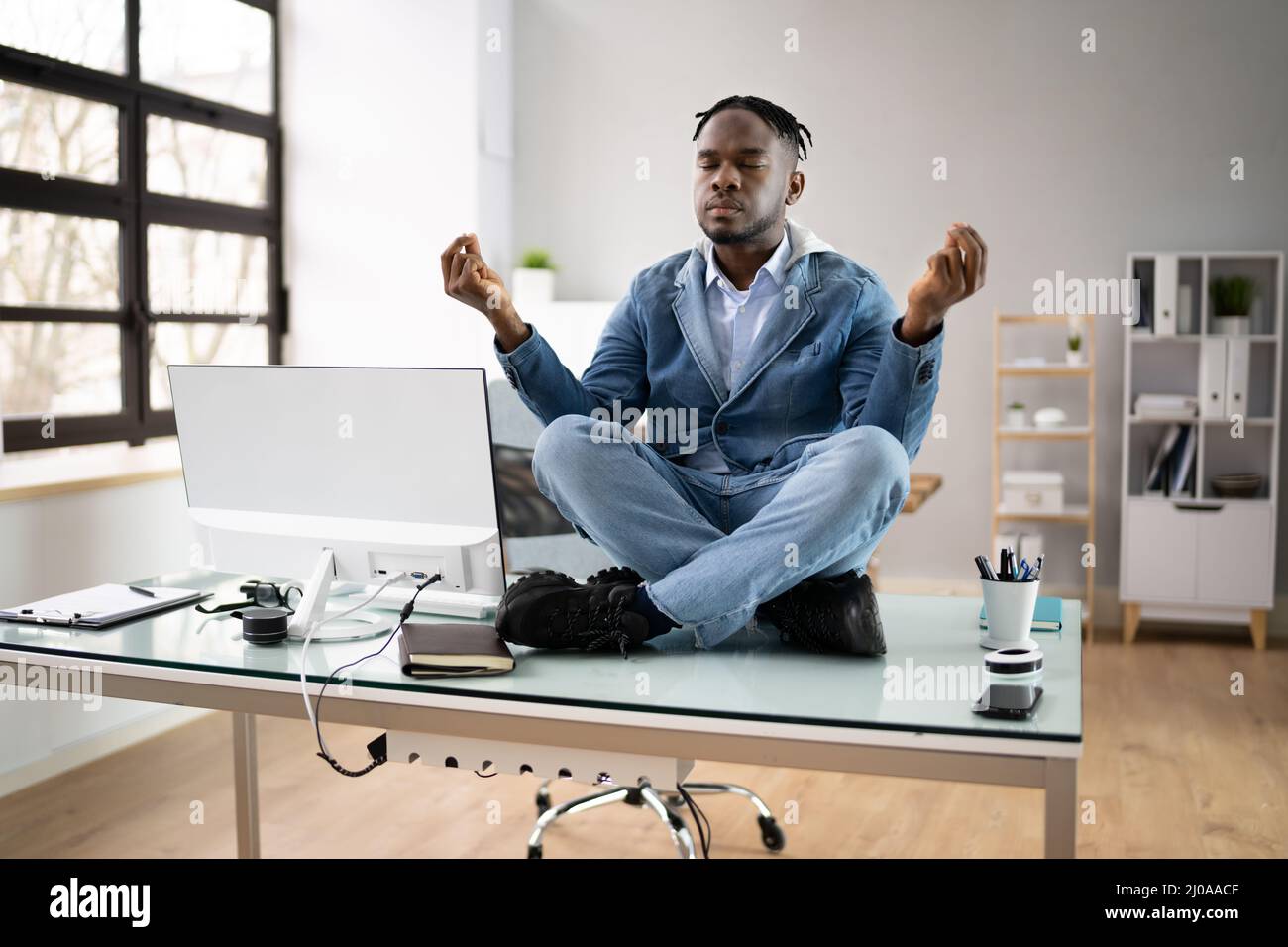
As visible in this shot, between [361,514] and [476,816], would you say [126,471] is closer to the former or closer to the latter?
[476,816]

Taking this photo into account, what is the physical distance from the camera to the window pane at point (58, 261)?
3.46 m

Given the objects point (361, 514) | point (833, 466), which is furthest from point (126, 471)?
point (833, 466)

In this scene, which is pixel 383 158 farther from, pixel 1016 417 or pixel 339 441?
pixel 339 441

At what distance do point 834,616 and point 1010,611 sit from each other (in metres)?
0.25

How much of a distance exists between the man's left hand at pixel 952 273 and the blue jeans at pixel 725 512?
0.19 m

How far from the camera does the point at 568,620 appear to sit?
64.9 inches

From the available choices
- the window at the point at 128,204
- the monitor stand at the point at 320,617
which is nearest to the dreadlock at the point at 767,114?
the monitor stand at the point at 320,617

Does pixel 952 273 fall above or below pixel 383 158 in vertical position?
below

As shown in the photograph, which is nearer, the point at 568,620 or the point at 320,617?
the point at 568,620

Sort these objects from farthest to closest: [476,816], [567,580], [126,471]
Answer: [126,471] < [476,816] < [567,580]

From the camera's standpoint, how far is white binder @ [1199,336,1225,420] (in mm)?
4305

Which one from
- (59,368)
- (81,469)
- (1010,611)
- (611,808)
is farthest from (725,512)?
(59,368)

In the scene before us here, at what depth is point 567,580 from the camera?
172cm

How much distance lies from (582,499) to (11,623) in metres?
0.95
